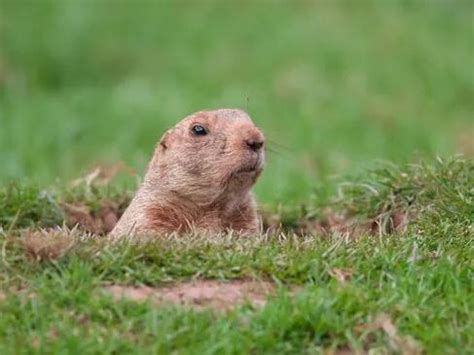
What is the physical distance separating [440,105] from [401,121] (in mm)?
950

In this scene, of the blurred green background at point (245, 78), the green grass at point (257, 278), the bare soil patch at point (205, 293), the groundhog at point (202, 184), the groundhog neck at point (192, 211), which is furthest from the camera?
the blurred green background at point (245, 78)

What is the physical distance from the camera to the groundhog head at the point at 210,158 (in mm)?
6445

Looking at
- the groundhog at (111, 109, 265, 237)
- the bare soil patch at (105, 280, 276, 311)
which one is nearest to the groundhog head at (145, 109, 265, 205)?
the groundhog at (111, 109, 265, 237)

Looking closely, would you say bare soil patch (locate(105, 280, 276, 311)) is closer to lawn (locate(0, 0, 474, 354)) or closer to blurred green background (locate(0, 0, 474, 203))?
lawn (locate(0, 0, 474, 354))

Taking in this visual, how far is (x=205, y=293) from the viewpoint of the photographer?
211 inches

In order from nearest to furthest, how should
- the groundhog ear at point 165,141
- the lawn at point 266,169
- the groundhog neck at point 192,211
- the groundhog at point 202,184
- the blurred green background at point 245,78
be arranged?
the lawn at point 266,169 < the groundhog at point 202,184 < the groundhog neck at point 192,211 < the groundhog ear at point 165,141 < the blurred green background at point 245,78

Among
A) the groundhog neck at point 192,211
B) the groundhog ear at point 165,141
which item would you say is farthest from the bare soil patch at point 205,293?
the groundhog ear at point 165,141

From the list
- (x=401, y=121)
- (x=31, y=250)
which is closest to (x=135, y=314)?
(x=31, y=250)

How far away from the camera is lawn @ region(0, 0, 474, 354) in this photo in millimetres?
5047

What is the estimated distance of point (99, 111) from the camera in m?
12.4

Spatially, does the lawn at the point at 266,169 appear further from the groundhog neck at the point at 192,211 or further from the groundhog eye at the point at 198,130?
the groundhog eye at the point at 198,130

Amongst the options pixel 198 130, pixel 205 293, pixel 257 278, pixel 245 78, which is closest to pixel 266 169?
pixel 198 130

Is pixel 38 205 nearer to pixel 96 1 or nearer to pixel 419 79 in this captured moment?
pixel 419 79

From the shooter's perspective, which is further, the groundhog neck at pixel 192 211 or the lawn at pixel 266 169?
the groundhog neck at pixel 192 211
